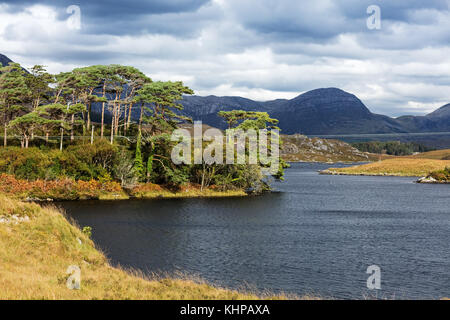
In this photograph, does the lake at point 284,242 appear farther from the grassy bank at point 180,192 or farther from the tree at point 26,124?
the tree at point 26,124

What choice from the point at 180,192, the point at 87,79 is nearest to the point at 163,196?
the point at 180,192

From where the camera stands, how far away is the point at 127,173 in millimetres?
76062

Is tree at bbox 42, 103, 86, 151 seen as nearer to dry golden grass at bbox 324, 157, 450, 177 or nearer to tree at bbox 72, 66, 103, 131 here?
tree at bbox 72, 66, 103, 131

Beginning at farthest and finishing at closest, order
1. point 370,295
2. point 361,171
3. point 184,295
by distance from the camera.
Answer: point 361,171 < point 370,295 < point 184,295

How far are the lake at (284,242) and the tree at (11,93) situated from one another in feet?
102

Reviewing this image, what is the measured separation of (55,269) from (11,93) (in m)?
71.4

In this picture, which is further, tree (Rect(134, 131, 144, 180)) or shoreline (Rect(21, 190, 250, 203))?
tree (Rect(134, 131, 144, 180))

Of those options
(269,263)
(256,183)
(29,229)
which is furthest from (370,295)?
(256,183)

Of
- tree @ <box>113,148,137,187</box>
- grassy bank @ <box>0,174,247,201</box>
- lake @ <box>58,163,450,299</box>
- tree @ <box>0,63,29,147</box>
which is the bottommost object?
lake @ <box>58,163,450,299</box>

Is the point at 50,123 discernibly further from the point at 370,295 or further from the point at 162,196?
the point at 370,295

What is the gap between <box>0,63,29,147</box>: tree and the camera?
82125 millimetres

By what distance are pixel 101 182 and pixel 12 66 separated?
111 ft

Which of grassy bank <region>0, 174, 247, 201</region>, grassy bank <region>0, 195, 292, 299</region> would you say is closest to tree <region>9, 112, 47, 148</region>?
grassy bank <region>0, 174, 247, 201</region>

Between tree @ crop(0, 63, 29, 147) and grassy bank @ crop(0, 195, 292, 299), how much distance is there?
59.6m
